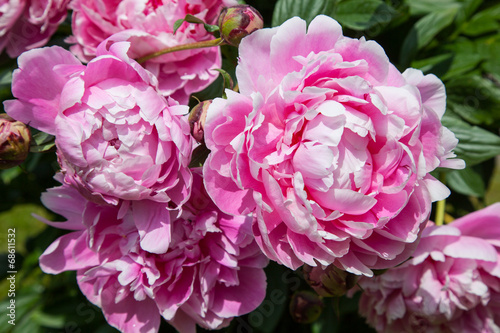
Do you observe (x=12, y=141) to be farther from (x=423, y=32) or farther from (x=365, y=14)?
(x=423, y=32)

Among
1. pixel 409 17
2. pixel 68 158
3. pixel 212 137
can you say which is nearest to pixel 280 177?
pixel 212 137

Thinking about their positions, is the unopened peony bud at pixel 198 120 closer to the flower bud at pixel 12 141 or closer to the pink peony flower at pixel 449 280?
the flower bud at pixel 12 141

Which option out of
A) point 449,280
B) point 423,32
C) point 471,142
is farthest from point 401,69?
point 449,280

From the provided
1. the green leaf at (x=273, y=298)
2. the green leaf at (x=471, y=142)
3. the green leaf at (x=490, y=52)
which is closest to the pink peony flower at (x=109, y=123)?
the green leaf at (x=273, y=298)

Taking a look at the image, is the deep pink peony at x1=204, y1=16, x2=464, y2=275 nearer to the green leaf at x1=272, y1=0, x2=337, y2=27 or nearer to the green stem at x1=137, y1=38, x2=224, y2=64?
the green stem at x1=137, y1=38, x2=224, y2=64

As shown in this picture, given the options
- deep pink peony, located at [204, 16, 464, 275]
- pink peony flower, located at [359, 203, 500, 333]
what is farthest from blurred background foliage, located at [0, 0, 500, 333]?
deep pink peony, located at [204, 16, 464, 275]

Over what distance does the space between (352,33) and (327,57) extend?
1.59 ft

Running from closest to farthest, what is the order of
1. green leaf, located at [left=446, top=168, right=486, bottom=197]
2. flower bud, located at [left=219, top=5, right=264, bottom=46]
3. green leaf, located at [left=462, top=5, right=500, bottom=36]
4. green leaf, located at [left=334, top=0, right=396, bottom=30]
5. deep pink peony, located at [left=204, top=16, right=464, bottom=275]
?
deep pink peony, located at [left=204, top=16, right=464, bottom=275] < flower bud, located at [left=219, top=5, right=264, bottom=46] < green leaf, located at [left=334, top=0, right=396, bottom=30] < green leaf, located at [left=446, top=168, right=486, bottom=197] < green leaf, located at [left=462, top=5, right=500, bottom=36]

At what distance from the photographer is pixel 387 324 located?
926 millimetres

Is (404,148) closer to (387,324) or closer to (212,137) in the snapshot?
(212,137)

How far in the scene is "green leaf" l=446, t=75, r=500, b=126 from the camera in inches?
39.2

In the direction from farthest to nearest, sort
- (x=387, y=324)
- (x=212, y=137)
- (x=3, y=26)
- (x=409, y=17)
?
(x=409, y=17) < (x=387, y=324) < (x=3, y=26) < (x=212, y=137)

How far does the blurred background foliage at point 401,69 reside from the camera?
0.88m

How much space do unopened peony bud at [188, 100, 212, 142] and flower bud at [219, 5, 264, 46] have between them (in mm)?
104
